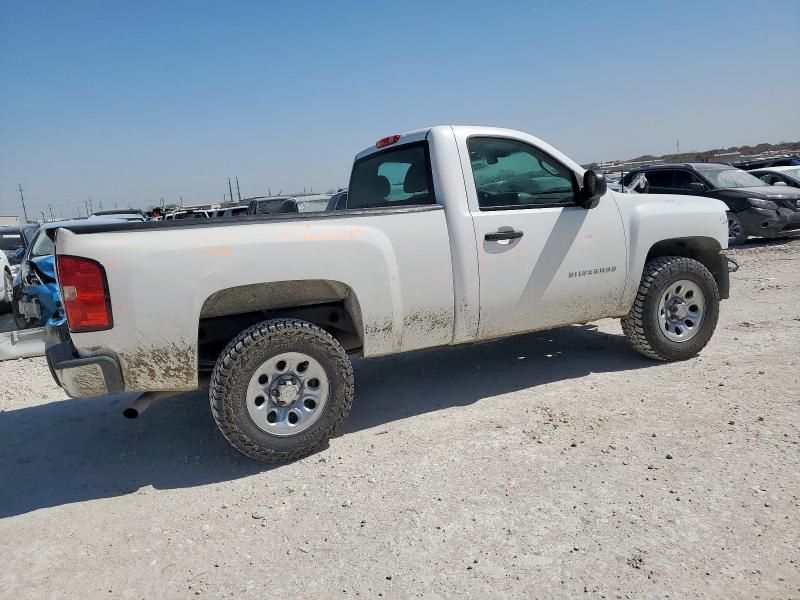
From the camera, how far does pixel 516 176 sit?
429 centimetres

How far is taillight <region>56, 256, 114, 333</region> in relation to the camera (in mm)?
2930

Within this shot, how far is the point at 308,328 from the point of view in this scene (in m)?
3.47

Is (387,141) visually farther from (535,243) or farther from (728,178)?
(728,178)

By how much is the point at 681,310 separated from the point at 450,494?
2914 mm

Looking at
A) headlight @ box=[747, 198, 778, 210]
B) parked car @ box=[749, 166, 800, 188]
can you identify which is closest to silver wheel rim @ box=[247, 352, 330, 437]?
headlight @ box=[747, 198, 778, 210]

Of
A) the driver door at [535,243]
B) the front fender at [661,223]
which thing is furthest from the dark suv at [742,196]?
the driver door at [535,243]

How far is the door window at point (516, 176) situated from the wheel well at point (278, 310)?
1199 mm

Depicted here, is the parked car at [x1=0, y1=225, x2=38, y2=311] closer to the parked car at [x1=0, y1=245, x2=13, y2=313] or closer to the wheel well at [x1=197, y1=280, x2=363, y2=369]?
the parked car at [x1=0, y1=245, x2=13, y2=313]

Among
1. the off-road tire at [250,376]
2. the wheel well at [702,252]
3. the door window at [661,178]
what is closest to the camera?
the off-road tire at [250,376]

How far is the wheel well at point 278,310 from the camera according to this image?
3.45 m

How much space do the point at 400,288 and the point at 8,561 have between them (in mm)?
2463

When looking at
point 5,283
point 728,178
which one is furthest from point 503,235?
point 728,178

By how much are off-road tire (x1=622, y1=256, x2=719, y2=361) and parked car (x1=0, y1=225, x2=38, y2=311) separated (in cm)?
802

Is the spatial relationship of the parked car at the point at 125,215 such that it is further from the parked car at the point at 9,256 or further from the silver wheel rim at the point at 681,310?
the silver wheel rim at the point at 681,310
